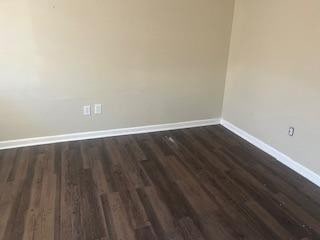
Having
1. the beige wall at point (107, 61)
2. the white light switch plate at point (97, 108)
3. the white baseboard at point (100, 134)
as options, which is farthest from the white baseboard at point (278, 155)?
the white light switch plate at point (97, 108)

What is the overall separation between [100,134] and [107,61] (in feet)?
3.05

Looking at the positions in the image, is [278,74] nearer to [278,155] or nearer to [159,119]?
[278,155]

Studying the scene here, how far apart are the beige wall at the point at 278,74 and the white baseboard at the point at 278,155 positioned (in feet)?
0.18

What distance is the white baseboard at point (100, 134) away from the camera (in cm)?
313

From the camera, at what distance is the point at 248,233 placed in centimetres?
195

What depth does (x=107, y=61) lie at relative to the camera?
10.4 feet

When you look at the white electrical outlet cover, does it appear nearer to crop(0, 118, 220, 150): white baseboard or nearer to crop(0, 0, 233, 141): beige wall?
crop(0, 0, 233, 141): beige wall

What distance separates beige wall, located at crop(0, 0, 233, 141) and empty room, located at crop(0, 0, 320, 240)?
0.01 metres

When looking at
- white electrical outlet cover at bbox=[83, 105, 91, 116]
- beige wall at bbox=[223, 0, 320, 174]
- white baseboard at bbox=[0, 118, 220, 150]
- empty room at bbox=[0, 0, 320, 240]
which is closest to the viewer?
empty room at bbox=[0, 0, 320, 240]

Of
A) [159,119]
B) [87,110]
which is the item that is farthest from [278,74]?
[87,110]

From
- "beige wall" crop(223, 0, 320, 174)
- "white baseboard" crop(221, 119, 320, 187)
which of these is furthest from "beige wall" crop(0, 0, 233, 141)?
"white baseboard" crop(221, 119, 320, 187)

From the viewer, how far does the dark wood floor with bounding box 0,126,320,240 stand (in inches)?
77.2

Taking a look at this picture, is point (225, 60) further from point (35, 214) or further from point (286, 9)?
point (35, 214)

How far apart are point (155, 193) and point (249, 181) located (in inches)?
36.7
